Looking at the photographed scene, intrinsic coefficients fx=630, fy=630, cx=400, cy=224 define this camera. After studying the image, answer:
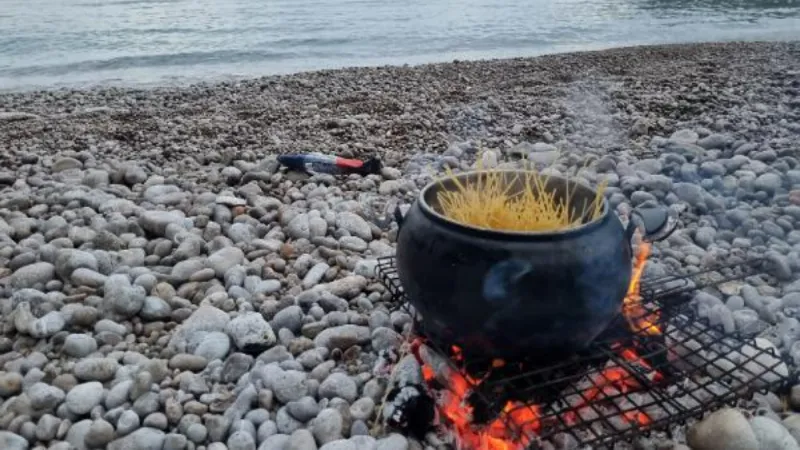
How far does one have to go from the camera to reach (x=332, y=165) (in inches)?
217

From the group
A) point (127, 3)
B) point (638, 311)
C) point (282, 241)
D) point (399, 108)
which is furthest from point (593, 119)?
point (127, 3)

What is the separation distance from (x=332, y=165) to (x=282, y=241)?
4.82 ft

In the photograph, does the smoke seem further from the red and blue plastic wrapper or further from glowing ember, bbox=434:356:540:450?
glowing ember, bbox=434:356:540:450

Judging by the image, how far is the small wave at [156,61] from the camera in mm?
13648

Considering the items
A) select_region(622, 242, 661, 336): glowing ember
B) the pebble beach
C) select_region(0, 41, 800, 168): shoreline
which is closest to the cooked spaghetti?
select_region(622, 242, 661, 336): glowing ember

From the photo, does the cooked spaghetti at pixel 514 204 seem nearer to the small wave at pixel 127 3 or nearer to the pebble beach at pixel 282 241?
the pebble beach at pixel 282 241

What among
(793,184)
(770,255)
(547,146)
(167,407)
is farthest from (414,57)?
(167,407)

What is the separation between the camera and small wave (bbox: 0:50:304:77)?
537 inches

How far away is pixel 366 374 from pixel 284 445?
1.70 ft

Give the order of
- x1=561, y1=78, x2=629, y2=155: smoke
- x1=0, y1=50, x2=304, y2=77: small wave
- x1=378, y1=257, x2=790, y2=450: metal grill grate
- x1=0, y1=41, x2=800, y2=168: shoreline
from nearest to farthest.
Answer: x1=378, y1=257, x2=790, y2=450: metal grill grate
x1=561, y1=78, x2=629, y2=155: smoke
x1=0, y1=41, x2=800, y2=168: shoreline
x1=0, y1=50, x2=304, y2=77: small wave

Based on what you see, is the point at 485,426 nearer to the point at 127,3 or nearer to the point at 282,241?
the point at 282,241

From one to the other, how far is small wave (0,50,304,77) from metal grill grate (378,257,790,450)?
44.1ft

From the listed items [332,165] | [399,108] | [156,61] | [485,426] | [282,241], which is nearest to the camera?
[485,426]

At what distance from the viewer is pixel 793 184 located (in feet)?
15.5
